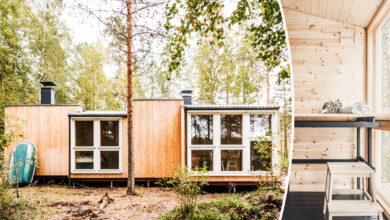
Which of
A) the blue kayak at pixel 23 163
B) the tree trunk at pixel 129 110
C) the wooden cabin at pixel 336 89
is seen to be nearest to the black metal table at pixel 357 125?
the wooden cabin at pixel 336 89

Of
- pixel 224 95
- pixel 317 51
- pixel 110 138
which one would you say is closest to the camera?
pixel 224 95

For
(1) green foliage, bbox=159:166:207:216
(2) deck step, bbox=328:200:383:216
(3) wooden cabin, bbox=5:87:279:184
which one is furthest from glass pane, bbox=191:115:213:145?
(2) deck step, bbox=328:200:383:216

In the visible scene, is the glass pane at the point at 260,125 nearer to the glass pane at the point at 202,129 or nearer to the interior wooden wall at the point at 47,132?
the glass pane at the point at 202,129

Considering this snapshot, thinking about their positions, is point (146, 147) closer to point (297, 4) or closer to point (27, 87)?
point (27, 87)

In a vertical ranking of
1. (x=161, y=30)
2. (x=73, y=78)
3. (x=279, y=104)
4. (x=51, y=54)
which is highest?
(x=161, y=30)

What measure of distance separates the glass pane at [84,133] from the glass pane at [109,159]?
3.0 inches

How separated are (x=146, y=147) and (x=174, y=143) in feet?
0.41

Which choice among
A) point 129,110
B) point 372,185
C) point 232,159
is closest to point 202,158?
point 232,159

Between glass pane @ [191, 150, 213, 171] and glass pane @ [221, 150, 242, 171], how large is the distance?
0.05 metres

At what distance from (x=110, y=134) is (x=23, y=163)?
35cm

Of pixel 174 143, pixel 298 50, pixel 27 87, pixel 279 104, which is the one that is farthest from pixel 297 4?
pixel 27 87

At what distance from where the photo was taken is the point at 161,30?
2.77ft

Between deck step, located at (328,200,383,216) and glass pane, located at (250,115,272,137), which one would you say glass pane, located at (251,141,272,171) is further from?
deck step, located at (328,200,383,216)

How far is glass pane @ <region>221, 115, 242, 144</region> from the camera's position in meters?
0.71
